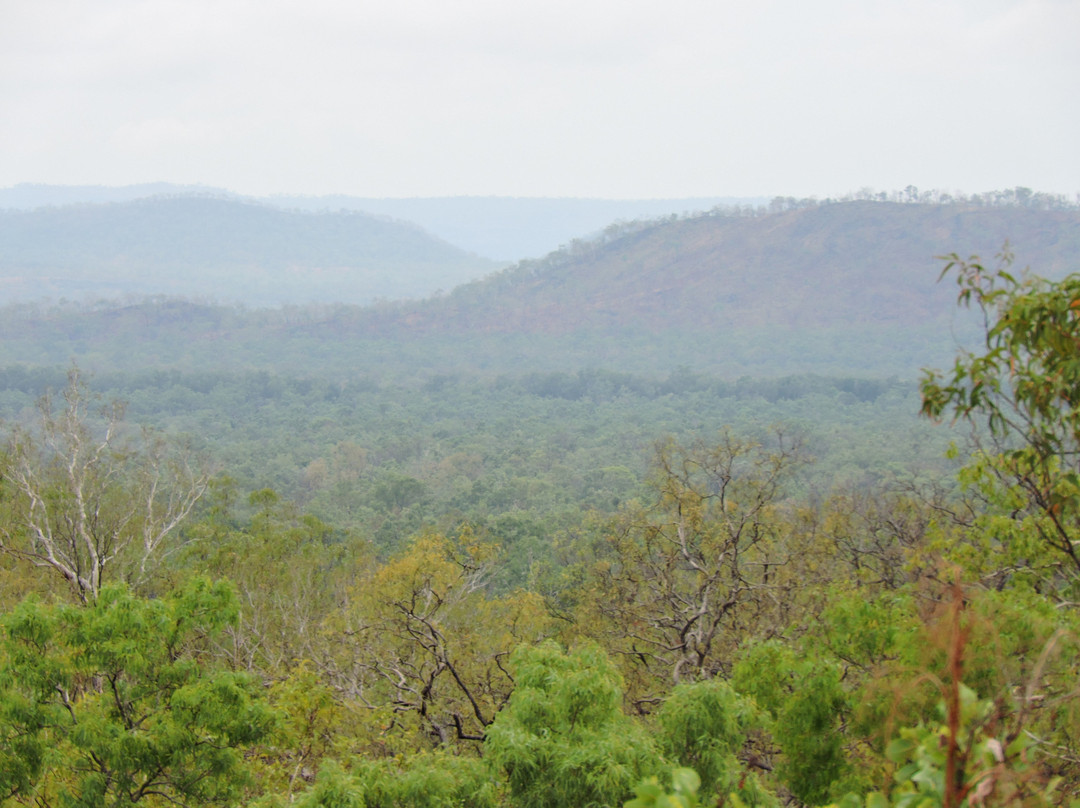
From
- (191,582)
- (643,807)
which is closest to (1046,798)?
(643,807)

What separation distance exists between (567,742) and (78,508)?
10.0 metres

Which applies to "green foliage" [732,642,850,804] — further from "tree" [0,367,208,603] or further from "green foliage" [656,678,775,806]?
"tree" [0,367,208,603]

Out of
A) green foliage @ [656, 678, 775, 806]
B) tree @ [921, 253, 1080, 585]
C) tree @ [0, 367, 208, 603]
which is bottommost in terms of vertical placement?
tree @ [0, 367, 208, 603]

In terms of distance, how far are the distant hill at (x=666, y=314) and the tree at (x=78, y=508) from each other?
68.9m

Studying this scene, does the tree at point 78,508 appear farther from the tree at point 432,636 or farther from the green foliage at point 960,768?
the green foliage at point 960,768

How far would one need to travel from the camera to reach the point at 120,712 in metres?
6.63

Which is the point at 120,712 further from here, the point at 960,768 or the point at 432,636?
the point at 960,768

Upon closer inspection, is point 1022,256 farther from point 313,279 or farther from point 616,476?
point 313,279

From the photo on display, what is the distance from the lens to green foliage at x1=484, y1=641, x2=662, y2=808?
499cm

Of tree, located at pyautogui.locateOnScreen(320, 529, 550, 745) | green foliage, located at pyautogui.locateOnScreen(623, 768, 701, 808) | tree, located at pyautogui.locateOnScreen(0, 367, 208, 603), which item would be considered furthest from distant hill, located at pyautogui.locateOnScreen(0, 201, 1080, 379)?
green foliage, located at pyautogui.locateOnScreen(623, 768, 701, 808)

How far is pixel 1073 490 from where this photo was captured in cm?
665

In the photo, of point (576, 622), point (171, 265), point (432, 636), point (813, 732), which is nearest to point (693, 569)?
point (576, 622)

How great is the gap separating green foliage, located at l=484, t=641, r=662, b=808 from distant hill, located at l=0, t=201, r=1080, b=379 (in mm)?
79666

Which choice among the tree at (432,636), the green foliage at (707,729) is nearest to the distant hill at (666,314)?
the tree at (432,636)
